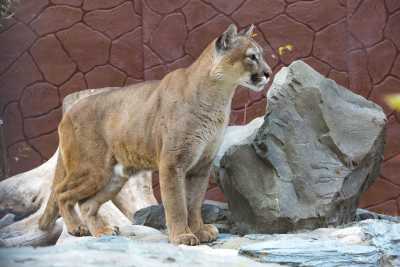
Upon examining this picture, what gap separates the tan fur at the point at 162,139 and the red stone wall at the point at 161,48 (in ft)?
7.38

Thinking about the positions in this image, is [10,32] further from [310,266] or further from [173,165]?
[310,266]

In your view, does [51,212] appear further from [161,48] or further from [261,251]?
[161,48]

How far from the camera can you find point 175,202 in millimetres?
4789

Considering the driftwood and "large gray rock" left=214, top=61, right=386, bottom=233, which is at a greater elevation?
"large gray rock" left=214, top=61, right=386, bottom=233

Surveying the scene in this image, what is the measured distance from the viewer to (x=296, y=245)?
435 cm

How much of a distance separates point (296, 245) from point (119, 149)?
1.41 metres

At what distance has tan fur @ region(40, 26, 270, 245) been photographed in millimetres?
4848

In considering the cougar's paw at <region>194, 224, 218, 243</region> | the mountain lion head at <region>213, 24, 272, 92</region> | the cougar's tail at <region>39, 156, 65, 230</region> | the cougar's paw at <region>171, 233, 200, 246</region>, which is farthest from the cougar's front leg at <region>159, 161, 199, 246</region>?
the cougar's tail at <region>39, 156, 65, 230</region>

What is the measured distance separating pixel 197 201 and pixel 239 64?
34.4 inches

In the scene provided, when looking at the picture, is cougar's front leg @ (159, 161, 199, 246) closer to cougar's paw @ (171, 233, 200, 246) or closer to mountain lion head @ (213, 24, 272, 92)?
cougar's paw @ (171, 233, 200, 246)

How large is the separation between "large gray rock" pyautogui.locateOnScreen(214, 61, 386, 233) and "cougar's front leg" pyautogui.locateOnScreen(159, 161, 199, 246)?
20.3 inches

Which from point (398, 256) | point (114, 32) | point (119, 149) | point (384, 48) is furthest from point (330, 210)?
point (114, 32)

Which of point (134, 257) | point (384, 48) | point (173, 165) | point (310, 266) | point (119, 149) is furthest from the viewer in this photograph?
point (384, 48)

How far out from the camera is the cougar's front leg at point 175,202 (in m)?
4.78
